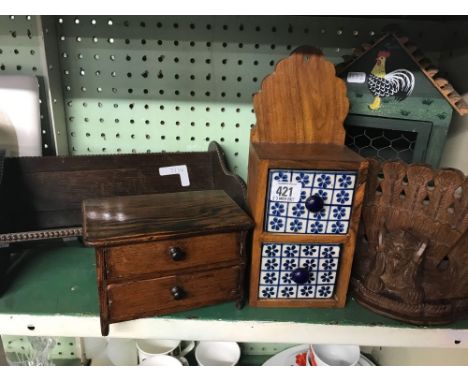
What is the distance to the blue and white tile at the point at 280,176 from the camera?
0.63 m

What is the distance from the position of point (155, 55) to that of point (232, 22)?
0.21 m

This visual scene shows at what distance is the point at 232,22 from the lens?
87 cm

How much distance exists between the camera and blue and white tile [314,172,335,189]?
63 cm

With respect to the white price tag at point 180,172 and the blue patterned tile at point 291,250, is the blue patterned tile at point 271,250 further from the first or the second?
the white price tag at point 180,172

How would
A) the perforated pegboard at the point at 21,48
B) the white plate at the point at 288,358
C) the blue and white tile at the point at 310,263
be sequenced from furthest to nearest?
1. the white plate at the point at 288,358
2. the perforated pegboard at the point at 21,48
3. the blue and white tile at the point at 310,263

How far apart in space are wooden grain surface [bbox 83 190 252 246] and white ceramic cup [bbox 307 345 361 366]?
0.67 m

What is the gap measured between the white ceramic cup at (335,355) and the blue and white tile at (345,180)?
0.70m

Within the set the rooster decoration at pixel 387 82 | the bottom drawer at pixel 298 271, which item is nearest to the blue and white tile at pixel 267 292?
the bottom drawer at pixel 298 271

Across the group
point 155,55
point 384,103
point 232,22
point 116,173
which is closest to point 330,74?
point 384,103

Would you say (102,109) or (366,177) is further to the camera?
(102,109)

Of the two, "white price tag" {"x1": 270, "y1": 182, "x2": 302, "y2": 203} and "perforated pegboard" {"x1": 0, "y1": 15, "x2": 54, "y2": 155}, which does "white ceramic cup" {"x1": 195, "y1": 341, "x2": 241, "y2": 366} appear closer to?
"white price tag" {"x1": 270, "y1": 182, "x2": 302, "y2": 203}

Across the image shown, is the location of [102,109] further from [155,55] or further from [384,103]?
[384,103]

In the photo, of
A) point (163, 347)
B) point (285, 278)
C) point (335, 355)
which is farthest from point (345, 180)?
point (163, 347)
